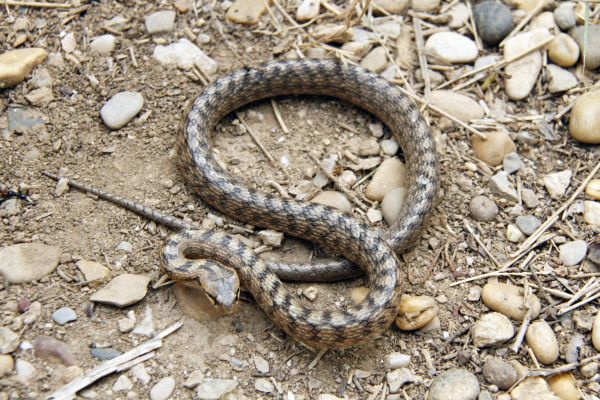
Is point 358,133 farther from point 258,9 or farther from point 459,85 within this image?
point 258,9

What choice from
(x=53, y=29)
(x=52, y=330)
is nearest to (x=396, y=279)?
(x=52, y=330)

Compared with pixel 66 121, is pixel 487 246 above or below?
below

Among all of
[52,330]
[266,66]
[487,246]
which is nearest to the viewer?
[52,330]

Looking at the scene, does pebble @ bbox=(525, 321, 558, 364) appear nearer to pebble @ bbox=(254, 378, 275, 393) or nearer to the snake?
the snake

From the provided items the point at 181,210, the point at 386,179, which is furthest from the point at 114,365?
the point at 386,179

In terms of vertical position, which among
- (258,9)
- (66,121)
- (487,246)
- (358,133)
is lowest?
(487,246)

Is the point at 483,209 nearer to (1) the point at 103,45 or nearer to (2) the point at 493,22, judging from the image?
(2) the point at 493,22

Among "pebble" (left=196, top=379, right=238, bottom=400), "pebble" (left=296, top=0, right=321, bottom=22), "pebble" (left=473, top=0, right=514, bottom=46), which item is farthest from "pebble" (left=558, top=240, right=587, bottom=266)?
"pebble" (left=296, top=0, right=321, bottom=22)

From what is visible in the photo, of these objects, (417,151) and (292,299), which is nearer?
(292,299)
